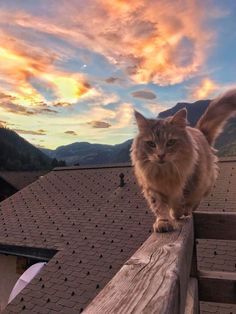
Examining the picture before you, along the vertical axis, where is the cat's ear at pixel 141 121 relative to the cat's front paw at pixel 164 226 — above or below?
above

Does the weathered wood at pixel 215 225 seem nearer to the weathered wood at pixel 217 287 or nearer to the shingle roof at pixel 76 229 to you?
the weathered wood at pixel 217 287

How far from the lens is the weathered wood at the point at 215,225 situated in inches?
92.4

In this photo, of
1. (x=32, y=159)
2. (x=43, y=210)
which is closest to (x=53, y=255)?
(x=43, y=210)

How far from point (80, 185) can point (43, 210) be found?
197 centimetres

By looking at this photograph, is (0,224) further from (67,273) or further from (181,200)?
(181,200)

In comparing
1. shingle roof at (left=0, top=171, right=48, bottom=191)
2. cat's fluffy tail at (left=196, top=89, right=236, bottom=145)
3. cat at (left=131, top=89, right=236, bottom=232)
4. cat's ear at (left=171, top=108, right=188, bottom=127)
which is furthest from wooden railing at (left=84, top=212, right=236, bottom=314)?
shingle roof at (left=0, top=171, right=48, bottom=191)

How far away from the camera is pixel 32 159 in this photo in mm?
56688

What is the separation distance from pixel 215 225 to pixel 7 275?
11195 millimetres

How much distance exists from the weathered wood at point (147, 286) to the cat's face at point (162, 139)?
4.33 feet

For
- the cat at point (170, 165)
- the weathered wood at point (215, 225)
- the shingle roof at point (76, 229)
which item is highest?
the cat at point (170, 165)

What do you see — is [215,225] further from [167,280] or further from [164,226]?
[167,280]

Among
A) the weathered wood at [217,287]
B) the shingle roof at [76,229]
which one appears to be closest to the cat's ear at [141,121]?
the weathered wood at [217,287]

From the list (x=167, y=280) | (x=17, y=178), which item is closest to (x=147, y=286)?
(x=167, y=280)

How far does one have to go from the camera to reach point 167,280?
3.86 ft
